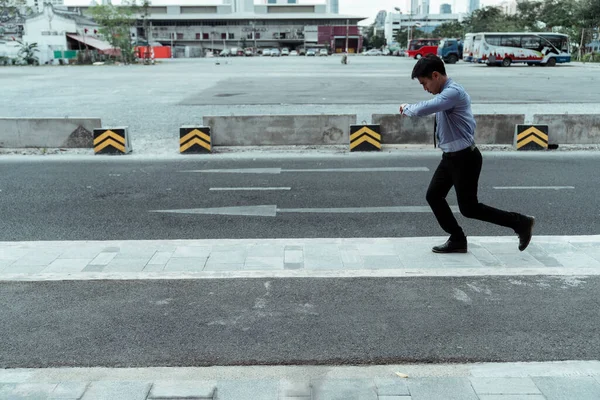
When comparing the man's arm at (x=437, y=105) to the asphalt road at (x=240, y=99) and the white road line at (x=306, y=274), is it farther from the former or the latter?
the asphalt road at (x=240, y=99)

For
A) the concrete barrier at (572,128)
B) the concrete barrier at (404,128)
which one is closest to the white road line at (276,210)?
the concrete barrier at (404,128)

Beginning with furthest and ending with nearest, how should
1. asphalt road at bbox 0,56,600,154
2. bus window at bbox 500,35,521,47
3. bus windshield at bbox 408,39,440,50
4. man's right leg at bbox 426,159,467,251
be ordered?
bus windshield at bbox 408,39,440,50
bus window at bbox 500,35,521,47
asphalt road at bbox 0,56,600,154
man's right leg at bbox 426,159,467,251

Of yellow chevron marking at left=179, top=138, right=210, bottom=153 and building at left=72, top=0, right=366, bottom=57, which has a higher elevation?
building at left=72, top=0, right=366, bottom=57

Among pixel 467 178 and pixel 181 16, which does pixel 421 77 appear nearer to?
pixel 467 178

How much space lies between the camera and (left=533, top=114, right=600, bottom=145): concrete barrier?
43.5 ft

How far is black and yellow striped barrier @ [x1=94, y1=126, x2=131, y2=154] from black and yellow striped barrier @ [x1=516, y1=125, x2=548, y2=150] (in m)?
8.64

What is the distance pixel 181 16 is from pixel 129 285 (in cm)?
14362

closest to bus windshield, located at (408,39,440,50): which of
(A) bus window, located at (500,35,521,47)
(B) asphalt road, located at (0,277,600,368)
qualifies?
(A) bus window, located at (500,35,521,47)

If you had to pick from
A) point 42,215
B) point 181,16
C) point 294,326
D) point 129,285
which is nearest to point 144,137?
point 42,215

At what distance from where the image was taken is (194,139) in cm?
1274

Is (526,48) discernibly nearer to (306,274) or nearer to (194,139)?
(194,139)

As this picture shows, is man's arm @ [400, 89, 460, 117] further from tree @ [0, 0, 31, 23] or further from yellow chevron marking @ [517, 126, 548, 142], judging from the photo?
tree @ [0, 0, 31, 23]

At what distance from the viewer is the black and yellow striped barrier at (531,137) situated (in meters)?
12.9

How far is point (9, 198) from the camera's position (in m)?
8.87
